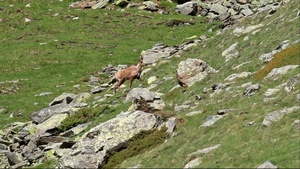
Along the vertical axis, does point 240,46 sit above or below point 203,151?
below

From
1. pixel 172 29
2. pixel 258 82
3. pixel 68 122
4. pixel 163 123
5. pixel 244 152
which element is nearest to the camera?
pixel 244 152

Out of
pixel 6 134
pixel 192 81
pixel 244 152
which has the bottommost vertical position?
pixel 6 134

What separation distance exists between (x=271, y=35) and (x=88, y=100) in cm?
2051

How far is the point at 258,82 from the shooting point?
77.3ft

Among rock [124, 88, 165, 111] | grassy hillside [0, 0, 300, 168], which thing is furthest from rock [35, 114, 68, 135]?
rock [124, 88, 165, 111]

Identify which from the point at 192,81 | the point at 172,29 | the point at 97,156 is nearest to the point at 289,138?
the point at 97,156

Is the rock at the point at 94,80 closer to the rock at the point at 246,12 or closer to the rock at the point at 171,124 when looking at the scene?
the rock at the point at 171,124

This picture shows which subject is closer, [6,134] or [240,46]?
[6,134]

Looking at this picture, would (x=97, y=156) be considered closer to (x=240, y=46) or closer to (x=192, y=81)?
(x=192, y=81)

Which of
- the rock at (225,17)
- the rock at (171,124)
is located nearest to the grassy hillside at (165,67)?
the rock at (171,124)

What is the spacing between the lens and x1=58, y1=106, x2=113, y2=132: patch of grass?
3029 centimetres

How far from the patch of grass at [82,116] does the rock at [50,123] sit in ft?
2.42

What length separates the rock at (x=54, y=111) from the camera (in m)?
33.4

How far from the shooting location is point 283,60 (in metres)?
24.0
